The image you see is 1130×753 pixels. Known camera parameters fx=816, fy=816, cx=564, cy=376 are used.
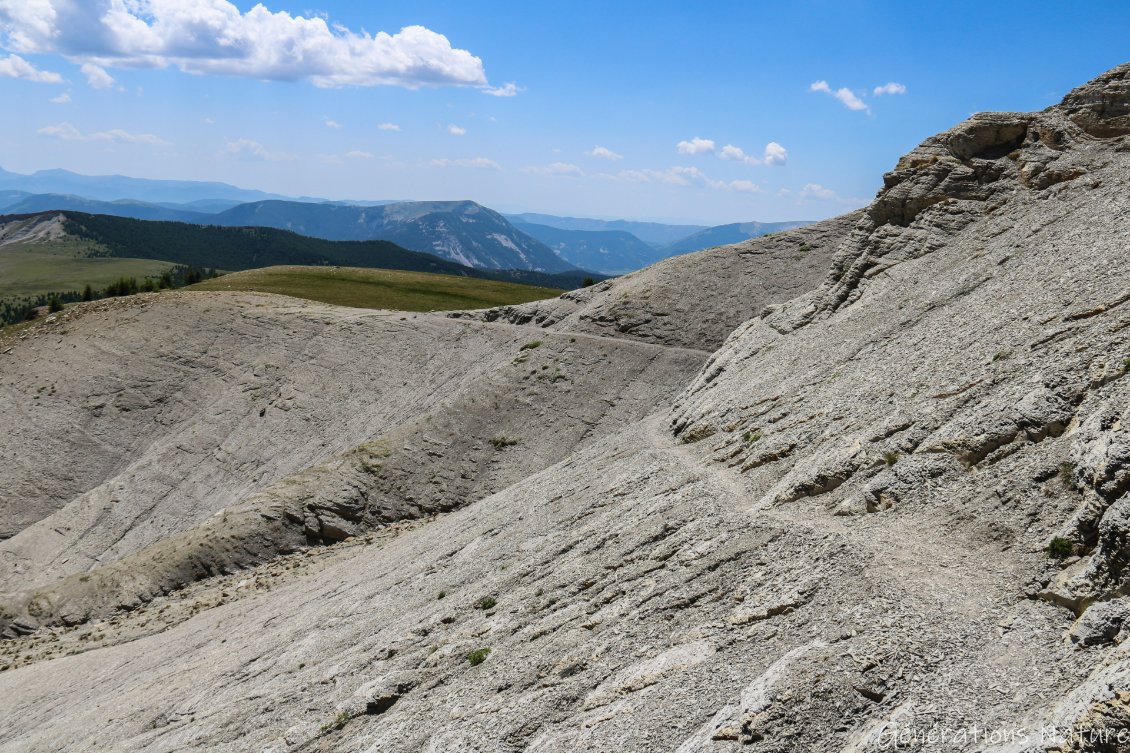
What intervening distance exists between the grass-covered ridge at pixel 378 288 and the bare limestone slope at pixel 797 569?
184ft

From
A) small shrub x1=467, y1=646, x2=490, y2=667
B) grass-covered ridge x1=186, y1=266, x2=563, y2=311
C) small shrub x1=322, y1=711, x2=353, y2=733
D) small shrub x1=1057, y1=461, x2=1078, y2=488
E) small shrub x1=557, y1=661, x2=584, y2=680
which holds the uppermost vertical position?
grass-covered ridge x1=186, y1=266, x2=563, y2=311

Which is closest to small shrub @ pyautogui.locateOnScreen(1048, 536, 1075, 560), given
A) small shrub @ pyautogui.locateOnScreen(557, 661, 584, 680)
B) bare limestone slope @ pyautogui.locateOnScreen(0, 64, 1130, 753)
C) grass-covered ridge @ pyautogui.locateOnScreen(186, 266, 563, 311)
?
bare limestone slope @ pyautogui.locateOnScreen(0, 64, 1130, 753)

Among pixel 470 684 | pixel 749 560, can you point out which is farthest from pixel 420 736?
pixel 749 560

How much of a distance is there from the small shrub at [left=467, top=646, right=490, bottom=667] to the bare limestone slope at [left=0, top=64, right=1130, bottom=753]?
88 millimetres

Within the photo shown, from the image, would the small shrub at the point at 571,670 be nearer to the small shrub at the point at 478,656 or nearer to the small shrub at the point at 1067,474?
the small shrub at the point at 478,656

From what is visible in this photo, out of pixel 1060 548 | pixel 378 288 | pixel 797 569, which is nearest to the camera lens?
pixel 1060 548

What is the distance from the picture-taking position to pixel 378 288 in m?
111

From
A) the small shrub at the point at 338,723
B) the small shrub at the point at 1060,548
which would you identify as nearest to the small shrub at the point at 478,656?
the small shrub at the point at 338,723

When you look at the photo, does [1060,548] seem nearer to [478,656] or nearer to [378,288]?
[478,656]

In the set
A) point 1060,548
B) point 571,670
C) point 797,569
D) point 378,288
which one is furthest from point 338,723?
point 378,288

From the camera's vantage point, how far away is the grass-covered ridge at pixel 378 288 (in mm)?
98312

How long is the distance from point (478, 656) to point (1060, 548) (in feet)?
43.9

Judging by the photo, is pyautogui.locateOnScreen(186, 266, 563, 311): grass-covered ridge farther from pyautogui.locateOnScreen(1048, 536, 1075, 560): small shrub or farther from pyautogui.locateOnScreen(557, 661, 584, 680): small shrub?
pyautogui.locateOnScreen(1048, 536, 1075, 560): small shrub

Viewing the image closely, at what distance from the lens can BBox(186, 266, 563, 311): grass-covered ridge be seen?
323ft
